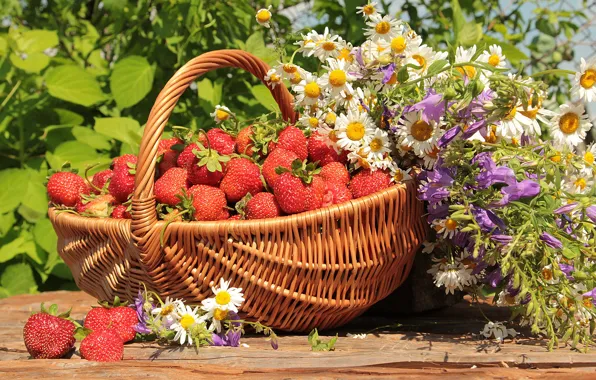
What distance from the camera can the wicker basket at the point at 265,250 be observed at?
49.0 inches

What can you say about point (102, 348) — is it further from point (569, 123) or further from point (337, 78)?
point (569, 123)

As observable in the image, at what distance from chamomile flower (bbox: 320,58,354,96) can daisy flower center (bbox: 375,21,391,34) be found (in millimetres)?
92

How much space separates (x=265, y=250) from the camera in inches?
49.5

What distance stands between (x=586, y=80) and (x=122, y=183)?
910mm

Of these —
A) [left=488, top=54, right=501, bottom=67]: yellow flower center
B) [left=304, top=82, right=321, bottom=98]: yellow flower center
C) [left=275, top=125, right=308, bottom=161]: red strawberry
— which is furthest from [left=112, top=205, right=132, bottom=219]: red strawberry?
[left=488, top=54, right=501, bottom=67]: yellow flower center

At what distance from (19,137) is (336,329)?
141 cm

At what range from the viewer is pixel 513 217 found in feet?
4.00

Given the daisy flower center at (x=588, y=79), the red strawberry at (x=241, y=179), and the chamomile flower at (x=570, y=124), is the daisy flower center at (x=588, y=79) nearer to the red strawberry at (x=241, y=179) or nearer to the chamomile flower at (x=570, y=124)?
the chamomile flower at (x=570, y=124)

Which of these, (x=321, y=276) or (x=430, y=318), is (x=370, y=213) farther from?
(x=430, y=318)

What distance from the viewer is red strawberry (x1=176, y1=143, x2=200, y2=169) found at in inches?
54.1

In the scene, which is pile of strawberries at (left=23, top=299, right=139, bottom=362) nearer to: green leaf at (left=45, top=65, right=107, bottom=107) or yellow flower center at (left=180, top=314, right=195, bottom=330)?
yellow flower center at (left=180, top=314, right=195, bottom=330)

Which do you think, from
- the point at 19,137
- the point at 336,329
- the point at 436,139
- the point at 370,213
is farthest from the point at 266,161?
the point at 19,137

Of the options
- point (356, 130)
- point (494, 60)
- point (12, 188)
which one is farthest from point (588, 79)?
point (12, 188)

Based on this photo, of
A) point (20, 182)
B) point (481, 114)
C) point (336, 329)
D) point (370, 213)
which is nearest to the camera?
point (481, 114)
